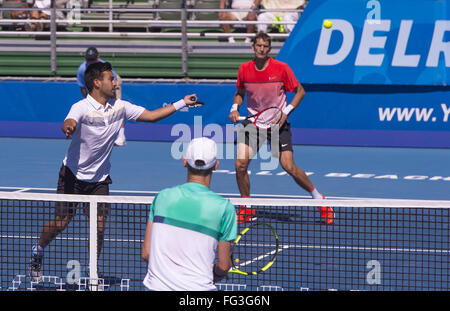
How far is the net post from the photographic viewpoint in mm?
6121

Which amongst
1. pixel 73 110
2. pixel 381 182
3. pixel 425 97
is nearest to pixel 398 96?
pixel 425 97

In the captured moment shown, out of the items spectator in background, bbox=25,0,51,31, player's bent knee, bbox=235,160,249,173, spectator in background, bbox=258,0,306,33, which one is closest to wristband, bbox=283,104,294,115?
player's bent knee, bbox=235,160,249,173

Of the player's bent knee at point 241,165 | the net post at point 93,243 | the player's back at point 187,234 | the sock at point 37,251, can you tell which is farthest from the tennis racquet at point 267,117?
the player's back at point 187,234

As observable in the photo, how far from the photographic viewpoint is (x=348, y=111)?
1658 cm

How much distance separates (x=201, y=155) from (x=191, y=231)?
0.42 m

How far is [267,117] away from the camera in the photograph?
10.1 meters

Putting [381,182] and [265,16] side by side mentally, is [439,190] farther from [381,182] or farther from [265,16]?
[265,16]

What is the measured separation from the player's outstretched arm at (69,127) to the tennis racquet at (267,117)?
3.40 metres

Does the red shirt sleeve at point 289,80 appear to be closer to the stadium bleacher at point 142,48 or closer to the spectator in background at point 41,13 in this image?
the stadium bleacher at point 142,48

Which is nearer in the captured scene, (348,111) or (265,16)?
(348,111)

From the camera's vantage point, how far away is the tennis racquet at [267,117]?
1009 centimetres

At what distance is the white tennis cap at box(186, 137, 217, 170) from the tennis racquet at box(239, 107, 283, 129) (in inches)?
208

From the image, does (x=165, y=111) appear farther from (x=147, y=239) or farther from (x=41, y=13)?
(x=41, y=13)
